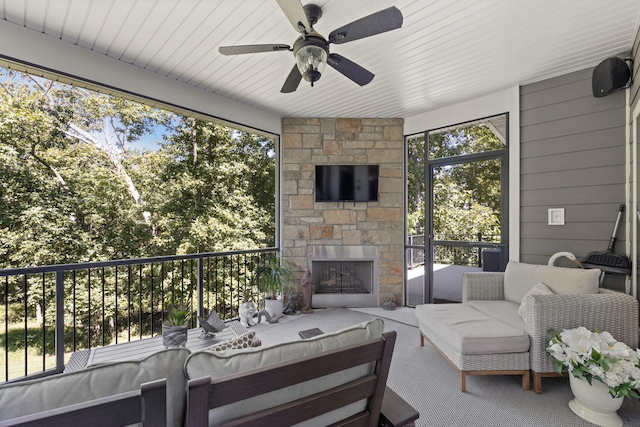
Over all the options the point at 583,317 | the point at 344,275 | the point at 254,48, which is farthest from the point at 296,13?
the point at 344,275

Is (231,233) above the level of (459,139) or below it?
below

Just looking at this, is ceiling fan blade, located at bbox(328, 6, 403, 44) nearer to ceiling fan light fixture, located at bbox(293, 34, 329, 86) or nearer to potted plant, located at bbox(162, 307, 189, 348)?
ceiling fan light fixture, located at bbox(293, 34, 329, 86)

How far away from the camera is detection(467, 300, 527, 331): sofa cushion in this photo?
228 centimetres

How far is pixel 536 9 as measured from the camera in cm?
207

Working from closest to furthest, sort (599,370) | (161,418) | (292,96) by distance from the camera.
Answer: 1. (161,418)
2. (599,370)
3. (292,96)

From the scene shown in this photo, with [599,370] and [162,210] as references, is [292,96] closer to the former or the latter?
[599,370]

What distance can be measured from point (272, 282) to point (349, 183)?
1.71 meters

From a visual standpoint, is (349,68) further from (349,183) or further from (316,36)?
(349,183)

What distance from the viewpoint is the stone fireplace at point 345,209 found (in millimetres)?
4316

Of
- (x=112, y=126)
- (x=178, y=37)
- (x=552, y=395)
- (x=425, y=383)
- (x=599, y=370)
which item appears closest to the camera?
(x=599, y=370)

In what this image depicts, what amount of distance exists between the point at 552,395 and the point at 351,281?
8.67ft

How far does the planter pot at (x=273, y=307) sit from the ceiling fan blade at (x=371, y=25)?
2935 millimetres

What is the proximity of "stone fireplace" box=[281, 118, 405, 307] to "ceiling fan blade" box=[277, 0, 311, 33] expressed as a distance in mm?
2527

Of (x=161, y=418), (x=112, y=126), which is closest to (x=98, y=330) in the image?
(x=112, y=126)
